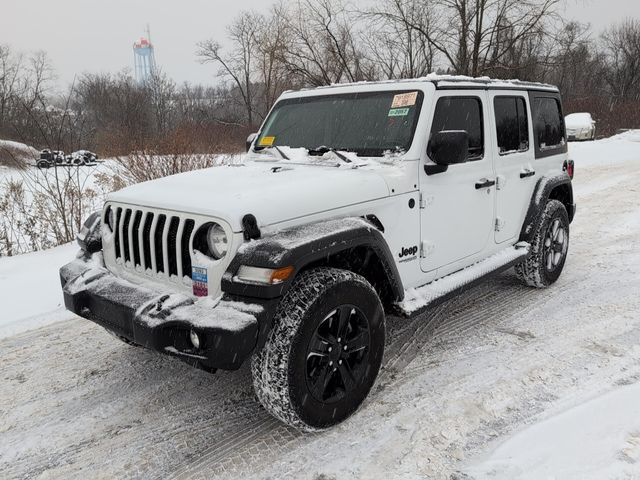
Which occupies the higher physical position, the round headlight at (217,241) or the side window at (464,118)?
the side window at (464,118)

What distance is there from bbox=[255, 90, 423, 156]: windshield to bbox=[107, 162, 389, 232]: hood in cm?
37

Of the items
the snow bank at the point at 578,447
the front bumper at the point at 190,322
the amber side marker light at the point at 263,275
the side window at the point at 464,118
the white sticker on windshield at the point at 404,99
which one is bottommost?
the snow bank at the point at 578,447

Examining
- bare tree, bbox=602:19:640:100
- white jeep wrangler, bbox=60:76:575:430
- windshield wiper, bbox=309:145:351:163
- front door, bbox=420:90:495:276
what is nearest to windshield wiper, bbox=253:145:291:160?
white jeep wrangler, bbox=60:76:575:430

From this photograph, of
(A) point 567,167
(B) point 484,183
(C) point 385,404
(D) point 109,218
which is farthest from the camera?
(A) point 567,167

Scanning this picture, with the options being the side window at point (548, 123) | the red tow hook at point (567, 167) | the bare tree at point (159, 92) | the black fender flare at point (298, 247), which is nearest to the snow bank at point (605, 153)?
the red tow hook at point (567, 167)

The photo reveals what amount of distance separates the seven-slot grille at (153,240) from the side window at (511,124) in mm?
2776

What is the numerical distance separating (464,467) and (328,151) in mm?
2188

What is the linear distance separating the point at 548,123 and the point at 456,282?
7.44 feet

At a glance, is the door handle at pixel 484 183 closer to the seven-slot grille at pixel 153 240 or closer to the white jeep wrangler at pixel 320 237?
the white jeep wrangler at pixel 320 237

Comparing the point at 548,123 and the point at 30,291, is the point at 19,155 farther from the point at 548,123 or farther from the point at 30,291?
the point at 548,123

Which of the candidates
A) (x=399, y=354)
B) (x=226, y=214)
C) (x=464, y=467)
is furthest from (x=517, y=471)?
(x=226, y=214)

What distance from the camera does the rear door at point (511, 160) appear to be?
4.21 metres

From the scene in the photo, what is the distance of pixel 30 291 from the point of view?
17.5 feet

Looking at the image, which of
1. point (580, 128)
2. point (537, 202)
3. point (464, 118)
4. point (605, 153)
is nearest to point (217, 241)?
point (464, 118)
